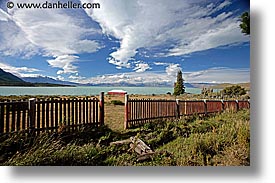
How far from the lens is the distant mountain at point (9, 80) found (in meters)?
3.51

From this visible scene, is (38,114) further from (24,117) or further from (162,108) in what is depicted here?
(162,108)

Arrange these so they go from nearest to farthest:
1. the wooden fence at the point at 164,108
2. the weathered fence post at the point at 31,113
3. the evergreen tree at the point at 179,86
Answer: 1. the weathered fence post at the point at 31,113
2. the evergreen tree at the point at 179,86
3. the wooden fence at the point at 164,108

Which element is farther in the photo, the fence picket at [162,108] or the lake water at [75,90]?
the fence picket at [162,108]

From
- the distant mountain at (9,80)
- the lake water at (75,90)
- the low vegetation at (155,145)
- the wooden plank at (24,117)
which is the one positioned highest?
the distant mountain at (9,80)

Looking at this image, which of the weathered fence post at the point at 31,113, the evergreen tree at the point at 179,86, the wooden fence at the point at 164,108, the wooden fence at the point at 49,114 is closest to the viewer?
the wooden fence at the point at 49,114

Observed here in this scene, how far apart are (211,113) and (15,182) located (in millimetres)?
2337

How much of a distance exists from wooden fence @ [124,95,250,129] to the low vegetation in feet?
0.27

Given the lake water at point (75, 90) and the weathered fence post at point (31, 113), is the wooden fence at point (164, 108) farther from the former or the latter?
the weathered fence post at point (31, 113)

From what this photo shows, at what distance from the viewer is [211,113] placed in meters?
3.90

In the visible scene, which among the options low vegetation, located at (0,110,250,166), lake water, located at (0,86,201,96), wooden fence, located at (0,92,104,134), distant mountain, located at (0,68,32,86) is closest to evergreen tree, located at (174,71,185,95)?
lake water, located at (0,86,201,96)

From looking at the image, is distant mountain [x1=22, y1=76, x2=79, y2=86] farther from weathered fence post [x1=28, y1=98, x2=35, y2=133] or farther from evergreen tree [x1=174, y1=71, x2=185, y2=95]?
evergreen tree [x1=174, y1=71, x2=185, y2=95]

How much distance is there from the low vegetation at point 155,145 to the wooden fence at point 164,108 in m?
0.08

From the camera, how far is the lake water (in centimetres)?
350

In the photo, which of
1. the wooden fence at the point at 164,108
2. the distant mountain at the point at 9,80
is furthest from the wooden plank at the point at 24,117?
the wooden fence at the point at 164,108
